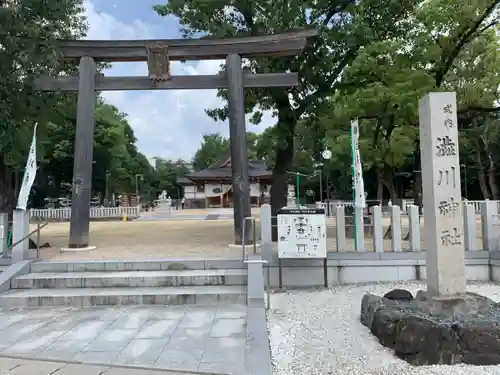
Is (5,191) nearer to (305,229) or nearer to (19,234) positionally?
(19,234)

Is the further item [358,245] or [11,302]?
[358,245]

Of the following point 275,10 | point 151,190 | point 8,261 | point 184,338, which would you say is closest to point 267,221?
point 184,338

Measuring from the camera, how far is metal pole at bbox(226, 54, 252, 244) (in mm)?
9297

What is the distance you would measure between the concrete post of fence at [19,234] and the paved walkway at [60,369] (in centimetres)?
359

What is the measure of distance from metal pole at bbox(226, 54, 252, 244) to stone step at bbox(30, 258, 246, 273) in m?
2.21


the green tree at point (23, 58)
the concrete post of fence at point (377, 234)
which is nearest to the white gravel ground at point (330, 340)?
the concrete post of fence at point (377, 234)

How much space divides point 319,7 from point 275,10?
136 centimetres

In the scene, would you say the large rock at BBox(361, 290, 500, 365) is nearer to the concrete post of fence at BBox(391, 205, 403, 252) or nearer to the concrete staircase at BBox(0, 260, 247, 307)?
the concrete staircase at BBox(0, 260, 247, 307)

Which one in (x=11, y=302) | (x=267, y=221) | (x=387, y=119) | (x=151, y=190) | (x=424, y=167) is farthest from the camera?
(x=151, y=190)

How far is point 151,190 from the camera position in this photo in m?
55.3

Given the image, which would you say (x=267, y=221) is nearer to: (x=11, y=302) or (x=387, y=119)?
(x=11, y=302)

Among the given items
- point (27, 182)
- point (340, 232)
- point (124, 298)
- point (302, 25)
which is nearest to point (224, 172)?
point (302, 25)

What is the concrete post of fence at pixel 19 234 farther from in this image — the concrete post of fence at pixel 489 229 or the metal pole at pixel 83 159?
the concrete post of fence at pixel 489 229

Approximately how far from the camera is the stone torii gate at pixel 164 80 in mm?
9141
